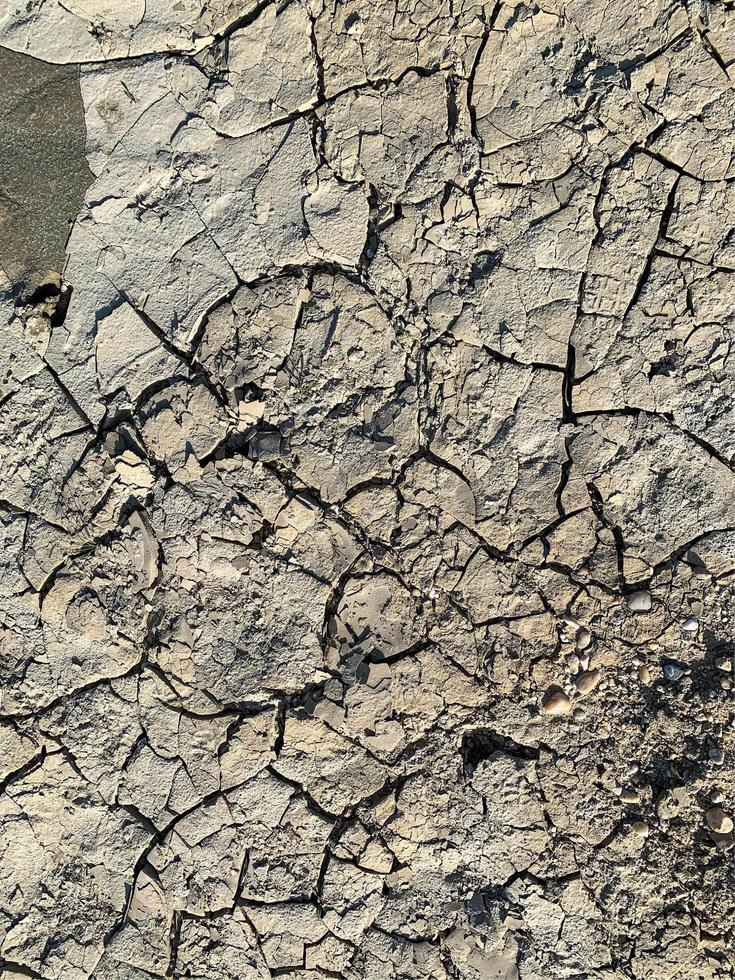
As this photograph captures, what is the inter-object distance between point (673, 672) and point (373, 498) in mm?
1183

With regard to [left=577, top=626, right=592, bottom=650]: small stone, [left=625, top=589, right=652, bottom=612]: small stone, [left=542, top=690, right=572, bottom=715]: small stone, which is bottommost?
[left=542, top=690, right=572, bottom=715]: small stone

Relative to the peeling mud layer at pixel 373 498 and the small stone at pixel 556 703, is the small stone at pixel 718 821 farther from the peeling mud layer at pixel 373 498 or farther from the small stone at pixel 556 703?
the small stone at pixel 556 703

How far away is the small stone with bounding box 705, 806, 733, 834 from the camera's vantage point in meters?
2.50

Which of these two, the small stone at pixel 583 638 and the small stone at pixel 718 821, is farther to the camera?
the small stone at pixel 583 638

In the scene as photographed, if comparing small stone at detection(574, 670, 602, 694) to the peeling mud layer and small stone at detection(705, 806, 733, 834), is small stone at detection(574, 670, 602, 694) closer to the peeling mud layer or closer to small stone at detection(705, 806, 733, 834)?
the peeling mud layer

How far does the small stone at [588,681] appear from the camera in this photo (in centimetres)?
259

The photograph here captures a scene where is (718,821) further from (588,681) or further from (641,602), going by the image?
(641,602)

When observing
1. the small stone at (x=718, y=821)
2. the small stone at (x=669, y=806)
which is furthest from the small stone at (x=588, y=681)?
the small stone at (x=718, y=821)

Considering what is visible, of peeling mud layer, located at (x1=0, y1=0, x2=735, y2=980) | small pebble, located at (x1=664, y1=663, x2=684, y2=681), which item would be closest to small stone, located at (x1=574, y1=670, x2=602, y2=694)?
peeling mud layer, located at (x1=0, y1=0, x2=735, y2=980)

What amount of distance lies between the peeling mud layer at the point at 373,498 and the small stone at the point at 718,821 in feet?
0.04

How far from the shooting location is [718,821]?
2508 millimetres

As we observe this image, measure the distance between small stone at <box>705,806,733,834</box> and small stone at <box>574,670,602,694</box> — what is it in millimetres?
553

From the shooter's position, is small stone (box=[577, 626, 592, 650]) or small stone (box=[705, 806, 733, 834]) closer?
small stone (box=[705, 806, 733, 834])

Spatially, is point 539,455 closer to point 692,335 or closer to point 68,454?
point 692,335
